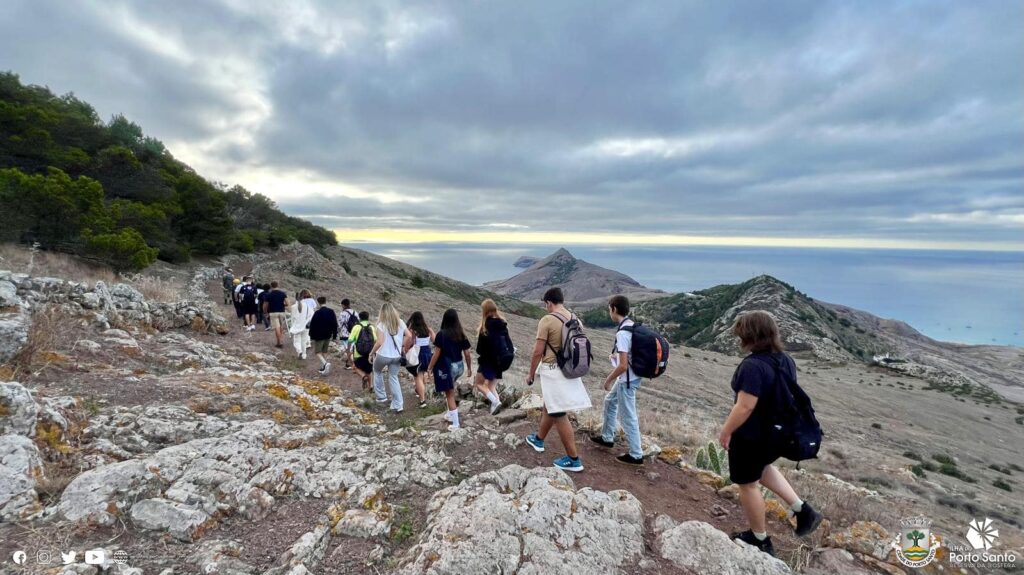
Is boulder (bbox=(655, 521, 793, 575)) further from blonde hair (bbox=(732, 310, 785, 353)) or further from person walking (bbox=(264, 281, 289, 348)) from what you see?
person walking (bbox=(264, 281, 289, 348))

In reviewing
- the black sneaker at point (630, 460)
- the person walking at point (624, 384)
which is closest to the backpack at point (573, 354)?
the person walking at point (624, 384)

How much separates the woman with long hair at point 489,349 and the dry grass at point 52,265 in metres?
14.2

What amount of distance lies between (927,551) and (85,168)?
3550 centimetres

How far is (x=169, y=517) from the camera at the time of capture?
134 inches

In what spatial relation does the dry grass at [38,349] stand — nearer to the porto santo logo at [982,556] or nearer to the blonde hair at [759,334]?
the blonde hair at [759,334]

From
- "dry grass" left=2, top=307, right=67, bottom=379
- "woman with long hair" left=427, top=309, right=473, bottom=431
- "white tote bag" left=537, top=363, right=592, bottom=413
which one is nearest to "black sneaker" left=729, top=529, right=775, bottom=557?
"white tote bag" left=537, top=363, right=592, bottom=413

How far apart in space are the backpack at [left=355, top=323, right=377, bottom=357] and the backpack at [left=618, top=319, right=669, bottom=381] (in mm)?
5571

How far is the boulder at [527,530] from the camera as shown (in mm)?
3168

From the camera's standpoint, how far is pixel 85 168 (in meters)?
24.2

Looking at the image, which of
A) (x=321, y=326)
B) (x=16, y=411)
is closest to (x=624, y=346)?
(x=16, y=411)

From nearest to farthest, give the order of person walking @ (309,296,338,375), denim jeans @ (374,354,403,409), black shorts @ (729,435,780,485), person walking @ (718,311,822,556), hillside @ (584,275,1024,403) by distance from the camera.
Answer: person walking @ (718,311,822,556)
black shorts @ (729,435,780,485)
denim jeans @ (374,354,403,409)
person walking @ (309,296,338,375)
hillside @ (584,275,1024,403)

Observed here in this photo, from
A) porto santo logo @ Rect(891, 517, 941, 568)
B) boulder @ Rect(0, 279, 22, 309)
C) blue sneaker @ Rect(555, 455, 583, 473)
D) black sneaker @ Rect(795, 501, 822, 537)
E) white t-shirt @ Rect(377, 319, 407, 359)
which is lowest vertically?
porto santo logo @ Rect(891, 517, 941, 568)

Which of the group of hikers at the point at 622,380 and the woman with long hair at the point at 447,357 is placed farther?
the woman with long hair at the point at 447,357

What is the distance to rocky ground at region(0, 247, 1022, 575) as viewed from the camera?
3.23 m
